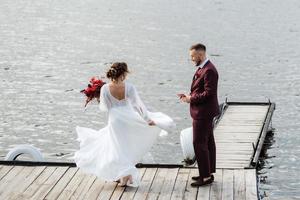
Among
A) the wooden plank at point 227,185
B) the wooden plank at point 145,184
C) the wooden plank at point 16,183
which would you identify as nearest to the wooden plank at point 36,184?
the wooden plank at point 16,183

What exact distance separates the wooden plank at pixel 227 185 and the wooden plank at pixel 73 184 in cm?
246

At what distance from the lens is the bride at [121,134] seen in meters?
13.1

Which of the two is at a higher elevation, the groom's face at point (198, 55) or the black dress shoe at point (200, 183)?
the groom's face at point (198, 55)

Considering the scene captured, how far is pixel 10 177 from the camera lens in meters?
14.0

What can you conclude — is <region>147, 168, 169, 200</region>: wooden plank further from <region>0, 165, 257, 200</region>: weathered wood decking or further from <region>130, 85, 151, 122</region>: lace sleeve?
<region>130, 85, 151, 122</region>: lace sleeve

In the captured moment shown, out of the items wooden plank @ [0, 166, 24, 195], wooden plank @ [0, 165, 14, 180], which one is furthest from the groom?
wooden plank @ [0, 165, 14, 180]

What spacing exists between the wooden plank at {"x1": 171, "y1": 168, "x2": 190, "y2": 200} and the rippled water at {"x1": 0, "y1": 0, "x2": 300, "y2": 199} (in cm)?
203

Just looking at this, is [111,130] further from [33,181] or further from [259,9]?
[259,9]

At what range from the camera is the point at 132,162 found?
13.2 meters

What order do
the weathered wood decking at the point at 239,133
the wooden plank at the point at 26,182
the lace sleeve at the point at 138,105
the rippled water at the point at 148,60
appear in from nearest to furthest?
the wooden plank at the point at 26,182
the lace sleeve at the point at 138,105
the weathered wood decking at the point at 239,133
the rippled water at the point at 148,60

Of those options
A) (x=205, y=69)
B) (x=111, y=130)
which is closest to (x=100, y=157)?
(x=111, y=130)

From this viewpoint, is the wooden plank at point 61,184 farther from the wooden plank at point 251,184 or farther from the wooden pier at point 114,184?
the wooden plank at point 251,184

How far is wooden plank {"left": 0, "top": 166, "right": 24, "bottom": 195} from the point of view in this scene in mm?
13445

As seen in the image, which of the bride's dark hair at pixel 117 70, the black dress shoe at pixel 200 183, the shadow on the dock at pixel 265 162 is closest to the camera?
the bride's dark hair at pixel 117 70
